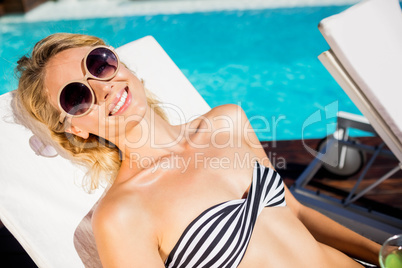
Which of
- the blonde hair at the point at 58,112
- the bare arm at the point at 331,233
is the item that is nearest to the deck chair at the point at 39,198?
the blonde hair at the point at 58,112

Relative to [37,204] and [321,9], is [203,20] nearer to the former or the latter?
[321,9]

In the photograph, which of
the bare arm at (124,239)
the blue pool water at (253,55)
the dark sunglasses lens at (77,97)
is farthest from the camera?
the blue pool water at (253,55)

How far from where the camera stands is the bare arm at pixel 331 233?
1.67 m

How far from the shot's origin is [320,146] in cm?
323

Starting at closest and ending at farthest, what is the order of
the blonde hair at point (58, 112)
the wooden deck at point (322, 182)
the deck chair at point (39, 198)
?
the blonde hair at point (58, 112) < the deck chair at point (39, 198) < the wooden deck at point (322, 182)

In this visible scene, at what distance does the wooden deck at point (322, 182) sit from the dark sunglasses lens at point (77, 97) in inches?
62.5

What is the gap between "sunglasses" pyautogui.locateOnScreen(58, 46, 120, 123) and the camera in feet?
4.69

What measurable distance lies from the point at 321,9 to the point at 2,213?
6.37 m

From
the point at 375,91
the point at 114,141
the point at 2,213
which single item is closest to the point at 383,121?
the point at 375,91

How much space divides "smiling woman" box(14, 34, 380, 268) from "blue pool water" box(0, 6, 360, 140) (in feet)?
9.48

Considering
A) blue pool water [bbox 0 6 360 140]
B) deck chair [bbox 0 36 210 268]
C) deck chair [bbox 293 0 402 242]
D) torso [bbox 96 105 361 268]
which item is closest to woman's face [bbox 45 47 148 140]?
torso [bbox 96 105 361 268]

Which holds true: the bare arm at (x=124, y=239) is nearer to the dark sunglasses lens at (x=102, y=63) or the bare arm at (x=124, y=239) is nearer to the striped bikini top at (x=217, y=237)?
the striped bikini top at (x=217, y=237)

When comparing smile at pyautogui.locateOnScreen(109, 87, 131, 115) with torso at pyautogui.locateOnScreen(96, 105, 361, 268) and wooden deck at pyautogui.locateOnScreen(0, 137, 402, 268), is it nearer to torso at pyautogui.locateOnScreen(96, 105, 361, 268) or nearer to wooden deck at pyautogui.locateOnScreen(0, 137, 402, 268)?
torso at pyautogui.locateOnScreen(96, 105, 361, 268)

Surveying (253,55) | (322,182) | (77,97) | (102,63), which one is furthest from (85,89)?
(253,55)
